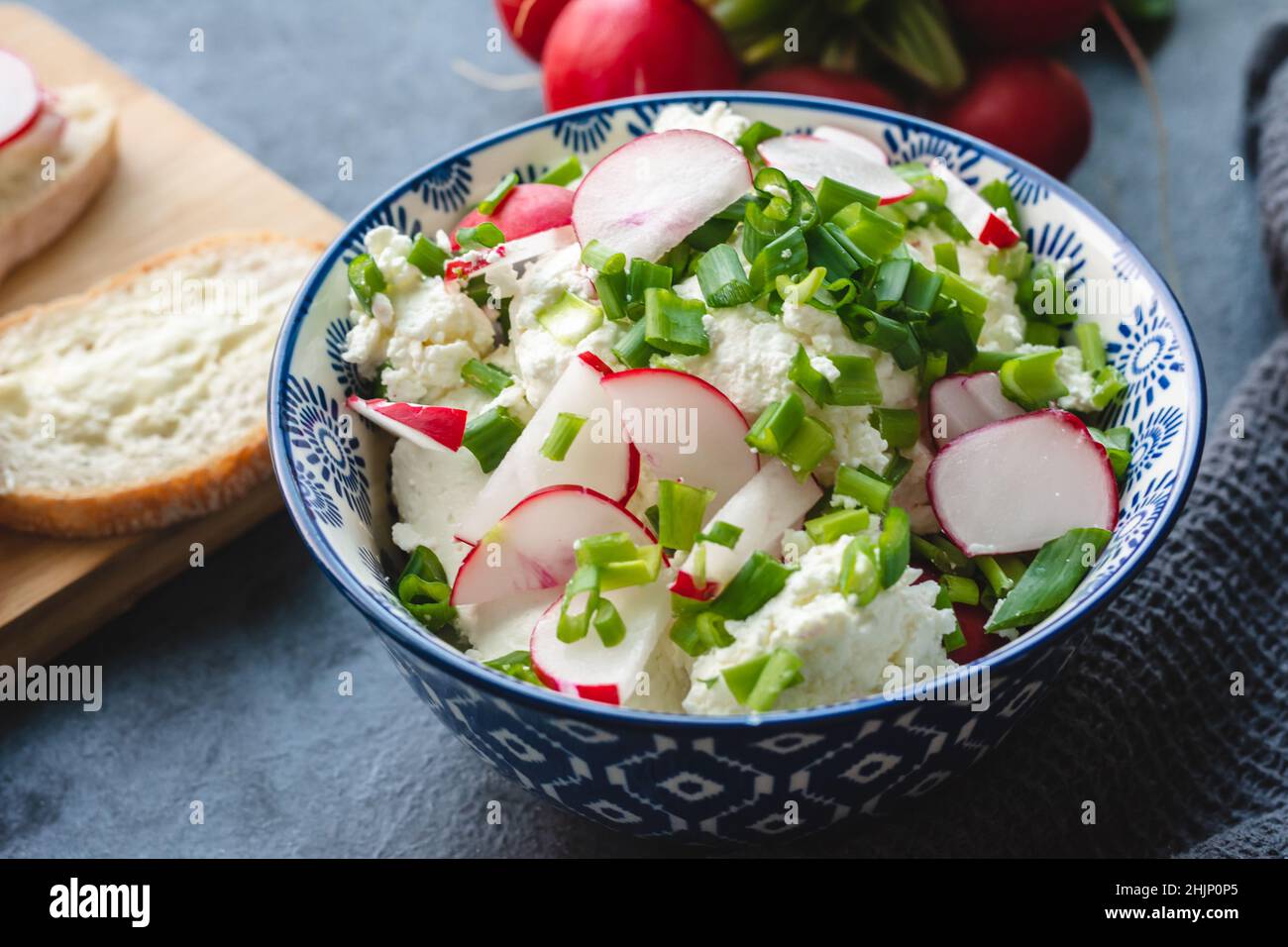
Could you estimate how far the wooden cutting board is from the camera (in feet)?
7.21

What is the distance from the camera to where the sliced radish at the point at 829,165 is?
1.85 m

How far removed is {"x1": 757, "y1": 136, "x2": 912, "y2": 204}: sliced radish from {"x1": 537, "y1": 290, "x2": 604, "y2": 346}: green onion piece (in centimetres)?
39

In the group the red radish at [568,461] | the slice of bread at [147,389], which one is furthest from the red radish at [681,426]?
the slice of bread at [147,389]

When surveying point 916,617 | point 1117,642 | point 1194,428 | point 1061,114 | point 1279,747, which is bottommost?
point 1279,747

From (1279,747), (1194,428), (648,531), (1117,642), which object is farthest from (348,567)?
(1279,747)

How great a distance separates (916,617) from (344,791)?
1.00 m

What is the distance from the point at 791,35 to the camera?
2932 mm

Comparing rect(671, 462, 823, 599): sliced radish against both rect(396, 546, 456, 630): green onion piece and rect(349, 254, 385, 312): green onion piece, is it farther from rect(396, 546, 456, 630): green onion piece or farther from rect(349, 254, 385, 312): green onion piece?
rect(349, 254, 385, 312): green onion piece

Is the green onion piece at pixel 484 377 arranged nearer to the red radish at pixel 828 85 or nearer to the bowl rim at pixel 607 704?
the bowl rim at pixel 607 704

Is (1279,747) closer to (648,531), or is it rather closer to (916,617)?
(916,617)

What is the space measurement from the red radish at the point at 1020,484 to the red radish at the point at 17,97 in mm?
2164
